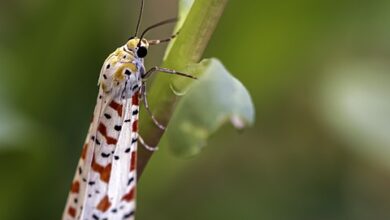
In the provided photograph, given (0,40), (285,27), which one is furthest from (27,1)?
(285,27)

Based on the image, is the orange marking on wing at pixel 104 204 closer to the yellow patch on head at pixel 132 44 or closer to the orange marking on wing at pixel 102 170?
the orange marking on wing at pixel 102 170

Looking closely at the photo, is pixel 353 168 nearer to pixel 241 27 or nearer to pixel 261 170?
pixel 261 170

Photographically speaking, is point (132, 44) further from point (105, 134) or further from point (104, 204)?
point (104, 204)

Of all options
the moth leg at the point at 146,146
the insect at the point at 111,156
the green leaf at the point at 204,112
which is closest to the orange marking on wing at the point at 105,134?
the insect at the point at 111,156

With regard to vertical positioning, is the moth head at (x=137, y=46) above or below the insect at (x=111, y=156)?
above

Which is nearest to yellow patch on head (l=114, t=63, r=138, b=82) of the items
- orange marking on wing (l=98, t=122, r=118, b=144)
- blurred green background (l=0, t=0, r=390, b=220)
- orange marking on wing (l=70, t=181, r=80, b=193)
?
orange marking on wing (l=98, t=122, r=118, b=144)

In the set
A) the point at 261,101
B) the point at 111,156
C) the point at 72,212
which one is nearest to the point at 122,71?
the point at 111,156
